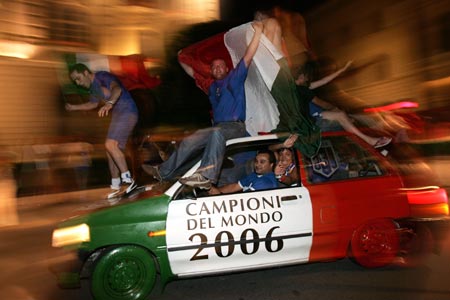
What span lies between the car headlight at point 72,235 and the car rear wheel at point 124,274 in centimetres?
25

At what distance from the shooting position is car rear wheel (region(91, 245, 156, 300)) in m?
3.89

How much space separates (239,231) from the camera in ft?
13.2

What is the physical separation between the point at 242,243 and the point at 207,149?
3.33 feet

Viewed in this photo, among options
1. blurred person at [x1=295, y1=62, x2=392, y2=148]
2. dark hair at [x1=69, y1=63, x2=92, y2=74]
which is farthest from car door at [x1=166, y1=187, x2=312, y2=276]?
dark hair at [x1=69, y1=63, x2=92, y2=74]

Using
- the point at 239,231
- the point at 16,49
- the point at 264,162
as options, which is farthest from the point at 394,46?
the point at 239,231

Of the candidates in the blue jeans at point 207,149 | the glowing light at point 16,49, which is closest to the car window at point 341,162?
the blue jeans at point 207,149

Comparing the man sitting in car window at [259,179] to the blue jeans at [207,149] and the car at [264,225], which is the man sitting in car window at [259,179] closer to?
the car at [264,225]

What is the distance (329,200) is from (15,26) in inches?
609

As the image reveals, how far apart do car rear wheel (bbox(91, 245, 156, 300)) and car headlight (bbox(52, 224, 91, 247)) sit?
0.25 meters

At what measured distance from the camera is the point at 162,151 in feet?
16.9

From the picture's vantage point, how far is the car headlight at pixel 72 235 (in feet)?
12.7

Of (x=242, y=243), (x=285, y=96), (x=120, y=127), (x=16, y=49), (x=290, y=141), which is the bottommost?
(x=242, y=243)

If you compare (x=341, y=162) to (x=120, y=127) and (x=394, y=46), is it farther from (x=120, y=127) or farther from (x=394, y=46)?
(x=394, y=46)

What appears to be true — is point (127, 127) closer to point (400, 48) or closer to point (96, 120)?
point (96, 120)
